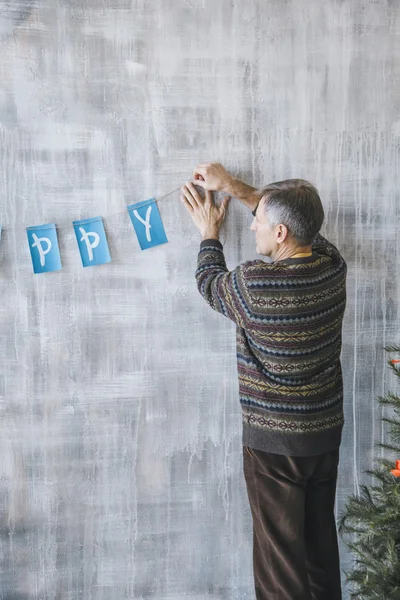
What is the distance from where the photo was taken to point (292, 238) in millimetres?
1695

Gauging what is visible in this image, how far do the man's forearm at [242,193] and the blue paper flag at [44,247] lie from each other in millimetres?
616

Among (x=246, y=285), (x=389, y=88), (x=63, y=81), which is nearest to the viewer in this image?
(x=246, y=285)

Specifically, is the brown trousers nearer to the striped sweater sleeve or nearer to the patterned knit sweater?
the patterned knit sweater

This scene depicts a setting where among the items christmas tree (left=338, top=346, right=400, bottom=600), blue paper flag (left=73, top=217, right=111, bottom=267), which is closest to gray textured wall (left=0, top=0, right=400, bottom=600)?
blue paper flag (left=73, top=217, right=111, bottom=267)

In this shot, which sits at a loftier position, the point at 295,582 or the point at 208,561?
the point at 295,582

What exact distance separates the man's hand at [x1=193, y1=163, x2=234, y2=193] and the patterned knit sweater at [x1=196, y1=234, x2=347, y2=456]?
0.96 feet

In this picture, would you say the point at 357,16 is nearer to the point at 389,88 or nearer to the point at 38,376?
the point at 389,88

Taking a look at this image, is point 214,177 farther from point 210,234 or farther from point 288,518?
point 288,518

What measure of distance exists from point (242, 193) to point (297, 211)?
1.12ft

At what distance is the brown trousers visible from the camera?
5.71ft

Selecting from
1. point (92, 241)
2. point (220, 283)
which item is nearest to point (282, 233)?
point (220, 283)

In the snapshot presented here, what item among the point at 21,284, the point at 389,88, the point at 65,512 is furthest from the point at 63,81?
the point at 65,512

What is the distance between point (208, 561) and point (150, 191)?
1384mm

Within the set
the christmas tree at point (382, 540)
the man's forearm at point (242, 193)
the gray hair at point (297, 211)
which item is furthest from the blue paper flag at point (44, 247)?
the christmas tree at point (382, 540)
